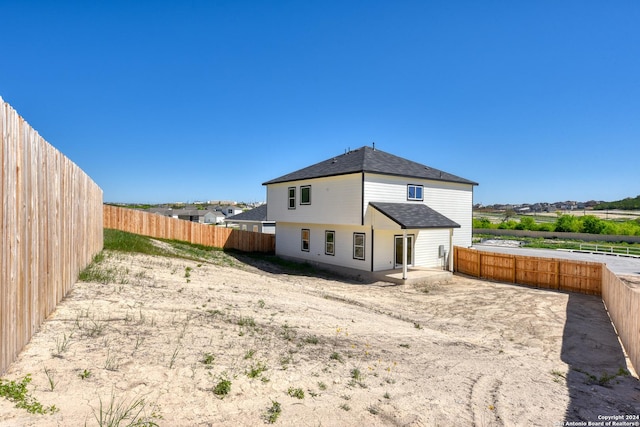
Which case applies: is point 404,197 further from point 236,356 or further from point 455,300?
point 236,356

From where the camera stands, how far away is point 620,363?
25.4ft

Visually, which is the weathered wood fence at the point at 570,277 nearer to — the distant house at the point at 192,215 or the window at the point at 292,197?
the window at the point at 292,197

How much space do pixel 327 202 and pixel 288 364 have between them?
572 inches

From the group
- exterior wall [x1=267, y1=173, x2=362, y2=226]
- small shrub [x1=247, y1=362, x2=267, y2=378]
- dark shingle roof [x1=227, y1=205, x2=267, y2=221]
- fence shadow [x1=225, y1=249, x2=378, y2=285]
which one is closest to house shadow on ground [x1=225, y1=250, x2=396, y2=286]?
fence shadow [x1=225, y1=249, x2=378, y2=285]

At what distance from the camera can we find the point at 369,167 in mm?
18031

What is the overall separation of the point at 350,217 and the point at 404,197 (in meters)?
3.76

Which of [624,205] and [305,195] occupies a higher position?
[624,205]

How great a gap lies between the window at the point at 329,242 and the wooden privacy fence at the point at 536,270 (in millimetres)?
7458

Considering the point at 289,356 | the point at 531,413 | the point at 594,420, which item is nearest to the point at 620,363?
the point at 594,420

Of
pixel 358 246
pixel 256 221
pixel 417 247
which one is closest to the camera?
pixel 358 246

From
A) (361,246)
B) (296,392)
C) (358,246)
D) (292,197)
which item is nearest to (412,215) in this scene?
(361,246)

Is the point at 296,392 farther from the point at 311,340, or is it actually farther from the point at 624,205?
the point at 624,205

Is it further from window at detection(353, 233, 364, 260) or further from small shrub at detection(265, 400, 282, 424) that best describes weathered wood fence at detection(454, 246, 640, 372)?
small shrub at detection(265, 400, 282, 424)

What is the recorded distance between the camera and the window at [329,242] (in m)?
20.2
